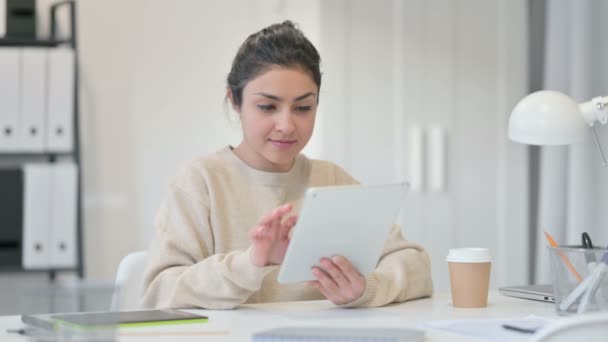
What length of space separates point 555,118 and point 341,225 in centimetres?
46

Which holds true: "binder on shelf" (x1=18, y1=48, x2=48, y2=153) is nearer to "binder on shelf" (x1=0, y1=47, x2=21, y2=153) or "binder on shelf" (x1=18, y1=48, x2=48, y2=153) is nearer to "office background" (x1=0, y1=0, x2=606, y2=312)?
"binder on shelf" (x1=0, y1=47, x2=21, y2=153)

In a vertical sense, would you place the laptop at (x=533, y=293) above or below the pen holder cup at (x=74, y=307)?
below

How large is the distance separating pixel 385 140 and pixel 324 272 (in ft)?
5.55

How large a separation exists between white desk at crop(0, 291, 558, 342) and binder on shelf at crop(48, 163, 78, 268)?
166cm

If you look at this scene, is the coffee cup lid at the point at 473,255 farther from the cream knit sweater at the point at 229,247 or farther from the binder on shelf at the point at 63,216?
the binder on shelf at the point at 63,216

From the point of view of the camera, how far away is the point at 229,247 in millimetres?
2000

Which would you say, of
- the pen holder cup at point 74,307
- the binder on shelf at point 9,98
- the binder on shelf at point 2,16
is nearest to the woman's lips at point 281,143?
the pen holder cup at point 74,307

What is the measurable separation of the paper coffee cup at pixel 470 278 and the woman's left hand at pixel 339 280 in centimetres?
20

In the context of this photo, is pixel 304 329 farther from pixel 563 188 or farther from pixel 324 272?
pixel 563 188

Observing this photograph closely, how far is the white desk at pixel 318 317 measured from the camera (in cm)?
142

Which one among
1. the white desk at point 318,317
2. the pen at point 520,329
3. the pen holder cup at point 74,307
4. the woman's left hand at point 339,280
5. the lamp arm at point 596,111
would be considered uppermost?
the lamp arm at point 596,111

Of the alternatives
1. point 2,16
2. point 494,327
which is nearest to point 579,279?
point 494,327

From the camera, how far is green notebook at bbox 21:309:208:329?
1050 mm

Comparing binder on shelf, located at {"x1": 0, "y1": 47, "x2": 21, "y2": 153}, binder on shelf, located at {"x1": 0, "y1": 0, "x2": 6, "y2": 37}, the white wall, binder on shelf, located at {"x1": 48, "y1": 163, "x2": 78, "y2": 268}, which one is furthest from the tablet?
binder on shelf, located at {"x1": 0, "y1": 0, "x2": 6, "y2": 37}
